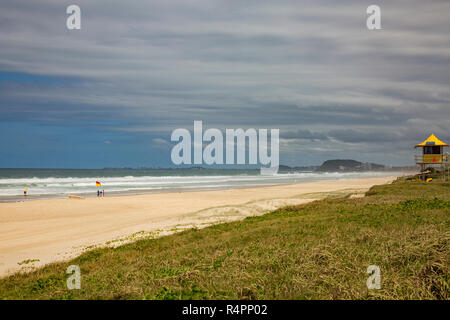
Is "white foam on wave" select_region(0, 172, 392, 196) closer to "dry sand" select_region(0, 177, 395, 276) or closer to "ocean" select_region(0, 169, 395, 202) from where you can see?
"ocean" select_region(0, 169, 395, 202)

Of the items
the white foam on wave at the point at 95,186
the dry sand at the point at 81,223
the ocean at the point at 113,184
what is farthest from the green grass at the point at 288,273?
the white foam on wave at the point at 95,186

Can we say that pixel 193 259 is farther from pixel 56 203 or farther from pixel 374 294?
pixel 56 203

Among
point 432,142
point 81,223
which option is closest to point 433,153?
A: point 432,142

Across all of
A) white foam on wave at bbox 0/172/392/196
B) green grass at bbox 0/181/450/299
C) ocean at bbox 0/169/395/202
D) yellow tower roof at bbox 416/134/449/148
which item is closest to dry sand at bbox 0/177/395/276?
green grass at bbox 0/181/450/299

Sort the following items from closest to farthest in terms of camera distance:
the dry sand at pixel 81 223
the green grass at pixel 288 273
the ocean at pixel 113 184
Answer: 1. the green grass at pixel 288 273
2. the dry sand at pixel 81 223
3. the ocean at pixel 113 184

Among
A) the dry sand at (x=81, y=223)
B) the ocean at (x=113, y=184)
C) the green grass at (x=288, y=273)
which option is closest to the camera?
the green grass at (x=288, y=273)

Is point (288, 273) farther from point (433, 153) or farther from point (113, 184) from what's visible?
point (113, 184)

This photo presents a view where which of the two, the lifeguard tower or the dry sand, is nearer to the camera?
the dry sand

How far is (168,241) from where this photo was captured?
48.2ft

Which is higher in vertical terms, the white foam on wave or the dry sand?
the dry sand

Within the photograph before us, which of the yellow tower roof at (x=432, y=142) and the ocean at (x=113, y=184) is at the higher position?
the yellow tower roof at (x=432, y=142)

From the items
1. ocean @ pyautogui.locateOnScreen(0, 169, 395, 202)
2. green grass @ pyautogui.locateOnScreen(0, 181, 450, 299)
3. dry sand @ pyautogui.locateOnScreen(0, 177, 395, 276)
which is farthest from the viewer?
ocean @ pyautogui.locateOnScreen(0, 169, 395, 202)

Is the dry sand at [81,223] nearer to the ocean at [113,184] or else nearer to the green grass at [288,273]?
the green grass at [288,273]
